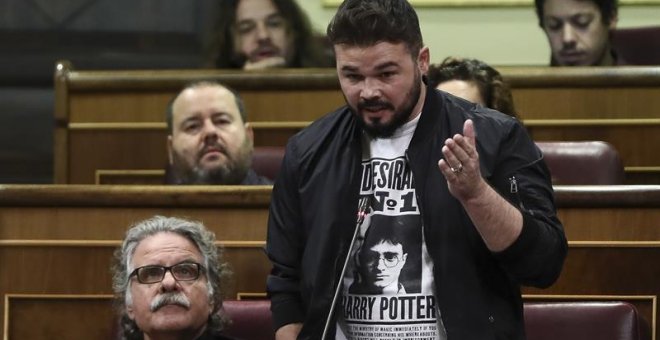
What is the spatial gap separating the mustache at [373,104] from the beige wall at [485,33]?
2.17 metres

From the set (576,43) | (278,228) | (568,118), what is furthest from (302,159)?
(576,43)

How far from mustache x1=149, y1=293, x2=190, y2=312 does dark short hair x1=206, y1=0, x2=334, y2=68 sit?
3.78 ft

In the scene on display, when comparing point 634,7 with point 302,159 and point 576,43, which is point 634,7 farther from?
point 302,159

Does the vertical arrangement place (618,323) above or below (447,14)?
below

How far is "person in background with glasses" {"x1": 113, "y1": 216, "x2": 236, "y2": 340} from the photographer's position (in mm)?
1549

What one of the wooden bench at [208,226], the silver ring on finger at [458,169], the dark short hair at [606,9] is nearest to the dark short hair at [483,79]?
the wooden bench at [208,226]

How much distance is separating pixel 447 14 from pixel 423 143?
7.20 feet

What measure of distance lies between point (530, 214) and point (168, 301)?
0.52 m

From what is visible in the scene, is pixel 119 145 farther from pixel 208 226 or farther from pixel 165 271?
pixel 165 271

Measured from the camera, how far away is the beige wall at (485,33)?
3398 mm

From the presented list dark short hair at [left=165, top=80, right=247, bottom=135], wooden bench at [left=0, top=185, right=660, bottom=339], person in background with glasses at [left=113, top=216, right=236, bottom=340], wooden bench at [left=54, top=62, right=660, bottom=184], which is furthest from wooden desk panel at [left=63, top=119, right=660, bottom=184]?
person in background with glasses at [left=113, top=216, right=236, bottom=340]

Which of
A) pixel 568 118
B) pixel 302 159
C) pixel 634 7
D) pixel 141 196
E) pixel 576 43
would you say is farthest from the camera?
pixel 634 7

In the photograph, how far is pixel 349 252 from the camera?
4.06 ft

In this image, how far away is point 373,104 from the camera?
1.24 meters
